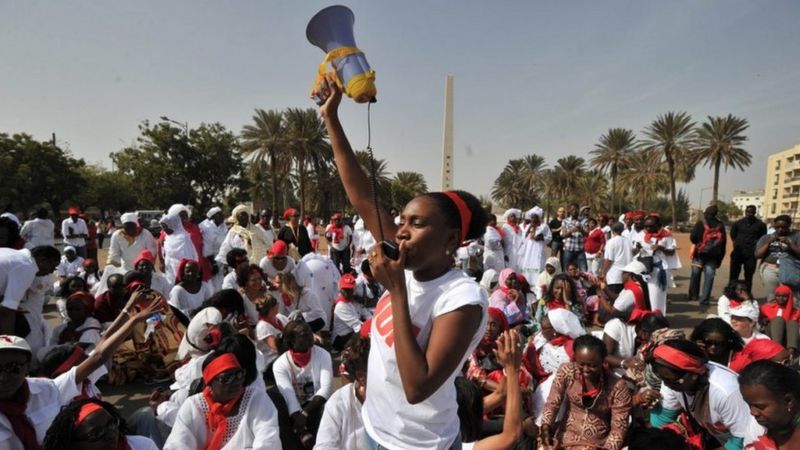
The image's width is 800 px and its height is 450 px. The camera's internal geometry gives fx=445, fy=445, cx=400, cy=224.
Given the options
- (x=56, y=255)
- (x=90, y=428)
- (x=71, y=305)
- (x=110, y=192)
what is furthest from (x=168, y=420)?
(x=110, y=192)

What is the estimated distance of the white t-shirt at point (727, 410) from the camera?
2.63 m

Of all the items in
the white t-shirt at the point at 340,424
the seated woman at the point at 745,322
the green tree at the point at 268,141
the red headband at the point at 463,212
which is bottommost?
the white t-shirt at the point at 340,424

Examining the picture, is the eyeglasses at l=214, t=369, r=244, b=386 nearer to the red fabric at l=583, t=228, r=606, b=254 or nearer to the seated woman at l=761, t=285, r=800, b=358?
the seated woman at l=761, t=285, r=800, b=358

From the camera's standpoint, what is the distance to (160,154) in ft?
98.1

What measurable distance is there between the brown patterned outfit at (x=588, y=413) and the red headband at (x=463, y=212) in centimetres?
242

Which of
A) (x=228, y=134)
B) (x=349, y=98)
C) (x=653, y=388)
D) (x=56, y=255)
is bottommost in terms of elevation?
(x=653, y=388)

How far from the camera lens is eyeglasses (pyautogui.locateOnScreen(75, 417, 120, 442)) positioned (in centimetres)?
208

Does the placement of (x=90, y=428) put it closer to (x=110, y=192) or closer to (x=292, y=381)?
(x=292, y=381)

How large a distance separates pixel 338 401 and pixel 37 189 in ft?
115

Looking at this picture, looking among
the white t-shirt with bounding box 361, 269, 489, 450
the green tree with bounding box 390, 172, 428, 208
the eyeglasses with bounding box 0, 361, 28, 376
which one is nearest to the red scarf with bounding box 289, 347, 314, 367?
the eyeglasses with bounding box 0, 361, 28, 376

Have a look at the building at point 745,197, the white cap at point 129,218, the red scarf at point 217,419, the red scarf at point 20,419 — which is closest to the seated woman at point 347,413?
the red scarf at point 217,419

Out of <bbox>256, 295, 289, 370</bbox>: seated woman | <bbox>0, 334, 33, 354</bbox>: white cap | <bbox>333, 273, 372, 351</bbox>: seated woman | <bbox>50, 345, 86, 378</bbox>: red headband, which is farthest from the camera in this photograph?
<bbox>333, 273, 372, 351</bbox>: seated woman

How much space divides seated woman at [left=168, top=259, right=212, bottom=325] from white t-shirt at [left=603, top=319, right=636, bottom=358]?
466cm

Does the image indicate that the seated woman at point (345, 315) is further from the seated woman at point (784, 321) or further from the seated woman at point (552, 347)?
the seated woman at point (784, 321)
